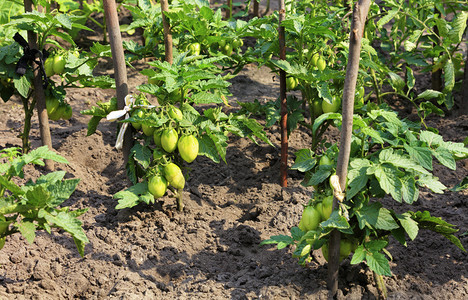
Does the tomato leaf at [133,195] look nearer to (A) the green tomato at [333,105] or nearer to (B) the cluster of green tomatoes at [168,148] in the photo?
(B) the cluster of green tomatoes at [168,148]

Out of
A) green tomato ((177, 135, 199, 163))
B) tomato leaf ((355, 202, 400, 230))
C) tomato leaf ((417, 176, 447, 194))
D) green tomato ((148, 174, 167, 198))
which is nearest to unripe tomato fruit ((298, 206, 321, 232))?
tomato leaf ((355, 202, 400, 230))

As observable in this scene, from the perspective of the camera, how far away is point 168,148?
2617mm

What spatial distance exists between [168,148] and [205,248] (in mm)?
546

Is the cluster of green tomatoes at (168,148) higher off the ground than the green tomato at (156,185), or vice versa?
the cluster of green tomatoes at (168,148)

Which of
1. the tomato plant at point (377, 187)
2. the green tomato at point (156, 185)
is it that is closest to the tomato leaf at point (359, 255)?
the tomato plant at point (377, 187)

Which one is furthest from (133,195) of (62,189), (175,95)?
(62,189)

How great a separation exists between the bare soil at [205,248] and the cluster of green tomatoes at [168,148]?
0.87 feet

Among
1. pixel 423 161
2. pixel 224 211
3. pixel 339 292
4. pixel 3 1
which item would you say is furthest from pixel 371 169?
pixel 3 1

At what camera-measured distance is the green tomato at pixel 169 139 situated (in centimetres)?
259

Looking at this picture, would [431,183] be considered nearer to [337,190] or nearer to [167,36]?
[337,190]

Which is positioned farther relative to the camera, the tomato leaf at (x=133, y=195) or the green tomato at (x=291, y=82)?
the green tomato at (x=291, y=82)

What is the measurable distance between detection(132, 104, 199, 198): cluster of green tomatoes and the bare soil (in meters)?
0.27

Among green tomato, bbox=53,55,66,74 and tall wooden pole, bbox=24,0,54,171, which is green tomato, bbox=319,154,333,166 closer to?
green tomato, bbox=53,55,66,74

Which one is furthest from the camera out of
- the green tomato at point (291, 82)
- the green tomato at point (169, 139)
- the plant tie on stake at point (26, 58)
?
the green tomato at point (291, 82)
